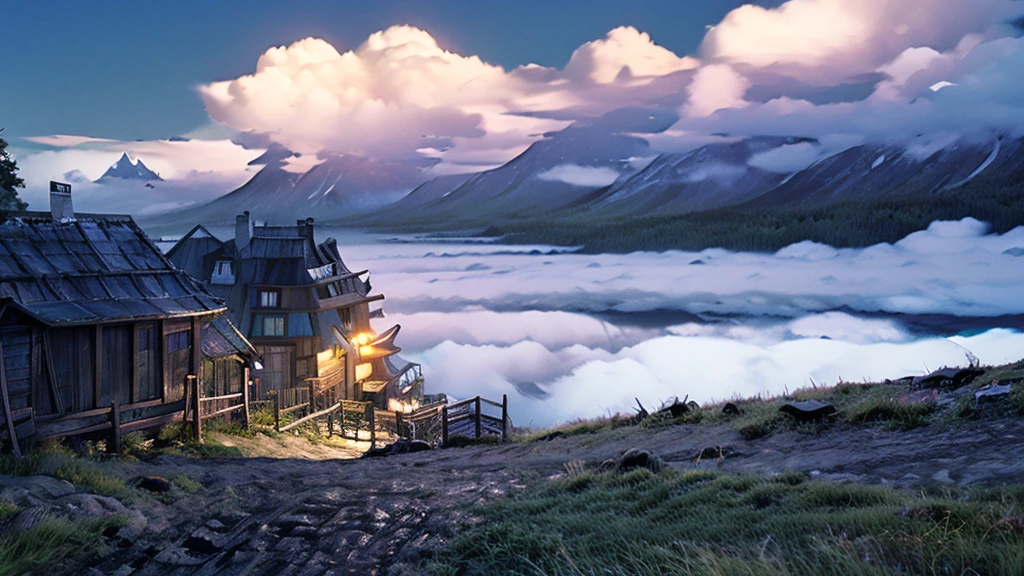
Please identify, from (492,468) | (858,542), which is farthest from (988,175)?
(858,542)

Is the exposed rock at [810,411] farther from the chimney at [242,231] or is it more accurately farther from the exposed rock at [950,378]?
the chimney at [242,231]

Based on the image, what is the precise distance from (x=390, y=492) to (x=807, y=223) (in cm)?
7728

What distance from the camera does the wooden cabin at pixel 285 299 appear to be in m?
32.4

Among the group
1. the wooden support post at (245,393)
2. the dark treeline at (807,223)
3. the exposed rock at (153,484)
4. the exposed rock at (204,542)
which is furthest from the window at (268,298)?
A: the dark treeline at (807,223)

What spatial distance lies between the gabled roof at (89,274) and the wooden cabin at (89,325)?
2 centimetres

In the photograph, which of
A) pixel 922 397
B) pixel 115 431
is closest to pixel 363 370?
pixel 115 431

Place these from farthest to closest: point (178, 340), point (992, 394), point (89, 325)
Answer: point (178, 340)
point (89, 325)
point (992, 394)

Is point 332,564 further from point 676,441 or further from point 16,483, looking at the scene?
point 676,441

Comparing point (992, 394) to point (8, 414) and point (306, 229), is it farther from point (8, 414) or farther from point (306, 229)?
point (306, 229)

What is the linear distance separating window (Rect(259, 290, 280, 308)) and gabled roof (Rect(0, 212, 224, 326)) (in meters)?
15.6

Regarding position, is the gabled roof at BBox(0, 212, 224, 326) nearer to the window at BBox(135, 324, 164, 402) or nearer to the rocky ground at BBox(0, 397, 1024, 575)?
the window at BBox(135, 324, 164, 402)

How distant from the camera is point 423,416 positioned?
80.5 feet

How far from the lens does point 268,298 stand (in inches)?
1302

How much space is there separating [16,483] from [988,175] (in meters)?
80.5
